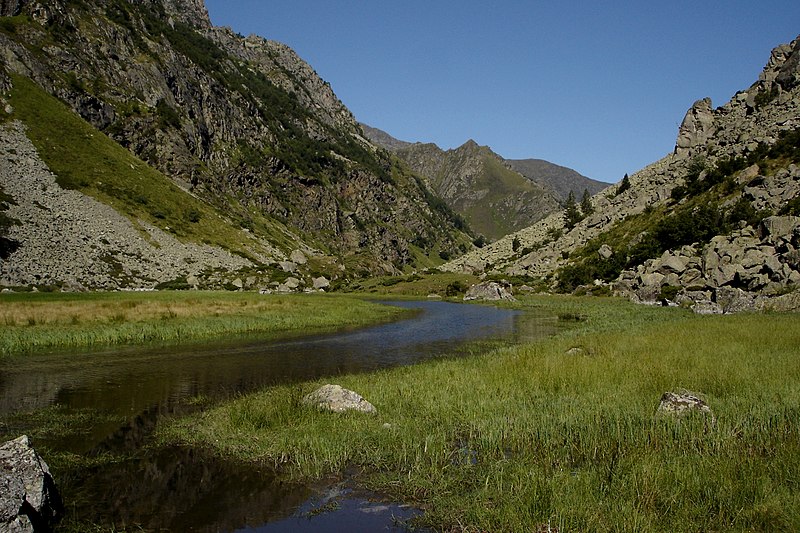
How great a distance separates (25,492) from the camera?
358 inches

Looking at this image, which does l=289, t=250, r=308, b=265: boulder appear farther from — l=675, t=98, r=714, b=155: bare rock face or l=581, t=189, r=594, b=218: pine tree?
l=675, t=98, r=714, b=155: bare rock face

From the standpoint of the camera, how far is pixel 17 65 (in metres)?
128

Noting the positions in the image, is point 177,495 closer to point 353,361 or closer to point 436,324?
point 353,361

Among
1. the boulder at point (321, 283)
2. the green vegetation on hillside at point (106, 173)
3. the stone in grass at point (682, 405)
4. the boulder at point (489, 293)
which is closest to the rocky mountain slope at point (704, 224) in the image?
the boulder at point (489, 293)

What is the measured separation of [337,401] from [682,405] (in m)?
11.3

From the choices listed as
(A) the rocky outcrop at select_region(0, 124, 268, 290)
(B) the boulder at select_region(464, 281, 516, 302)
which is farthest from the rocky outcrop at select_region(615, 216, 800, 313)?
(A) the rocky outcrop at select_region(0, 124, 268, 290)

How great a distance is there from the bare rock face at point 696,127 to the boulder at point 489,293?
82.5m

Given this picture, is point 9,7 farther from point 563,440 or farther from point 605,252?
point 563,440

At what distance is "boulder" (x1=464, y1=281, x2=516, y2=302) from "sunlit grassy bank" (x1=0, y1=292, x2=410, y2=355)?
1571 inches

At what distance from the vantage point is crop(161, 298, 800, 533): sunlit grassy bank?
9180 mm

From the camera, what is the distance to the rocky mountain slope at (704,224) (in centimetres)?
5903

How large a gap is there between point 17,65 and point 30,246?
84564 mm

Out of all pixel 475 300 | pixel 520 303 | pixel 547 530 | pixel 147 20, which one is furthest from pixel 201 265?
pixel 147 20

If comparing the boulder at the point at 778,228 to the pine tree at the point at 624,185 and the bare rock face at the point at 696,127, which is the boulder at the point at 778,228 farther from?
the pine tree at the point at 624,185
